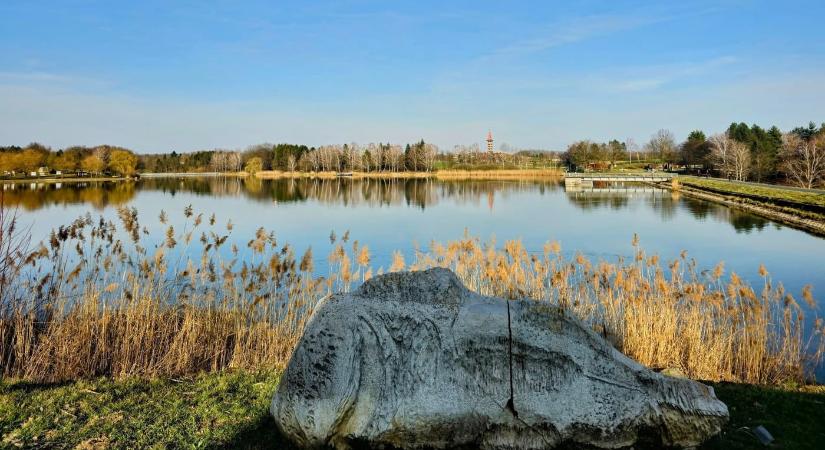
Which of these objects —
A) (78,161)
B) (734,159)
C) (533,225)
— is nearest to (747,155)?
(734,159)

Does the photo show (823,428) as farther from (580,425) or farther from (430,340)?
(430,340)

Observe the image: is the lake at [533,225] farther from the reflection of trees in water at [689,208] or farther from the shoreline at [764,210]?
the shoreline at [764,210]

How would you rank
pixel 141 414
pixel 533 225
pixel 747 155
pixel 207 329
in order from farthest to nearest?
pixel 747 155 → pixel 533 225 → pixel 207 329 → pixel 141 414

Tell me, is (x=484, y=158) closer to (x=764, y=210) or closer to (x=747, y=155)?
(x=747, y=155)

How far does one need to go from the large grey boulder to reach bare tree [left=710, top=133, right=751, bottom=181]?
61.4 metres

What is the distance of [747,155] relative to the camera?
58281mm

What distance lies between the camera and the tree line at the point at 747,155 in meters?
46.2

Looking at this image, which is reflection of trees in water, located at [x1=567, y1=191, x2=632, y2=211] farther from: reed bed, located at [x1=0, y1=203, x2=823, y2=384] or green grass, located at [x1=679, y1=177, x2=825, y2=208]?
reed bed, located at [x1=0, y1=203, x2=823, y2=384]

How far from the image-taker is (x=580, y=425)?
16.6ft

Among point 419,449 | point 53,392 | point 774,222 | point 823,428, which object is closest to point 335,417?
point 419,449

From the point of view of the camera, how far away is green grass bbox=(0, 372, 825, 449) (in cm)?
543

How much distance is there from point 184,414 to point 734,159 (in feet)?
217

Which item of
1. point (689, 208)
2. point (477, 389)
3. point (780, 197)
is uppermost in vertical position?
point (780, 197)

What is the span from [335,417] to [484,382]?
1366 mm
